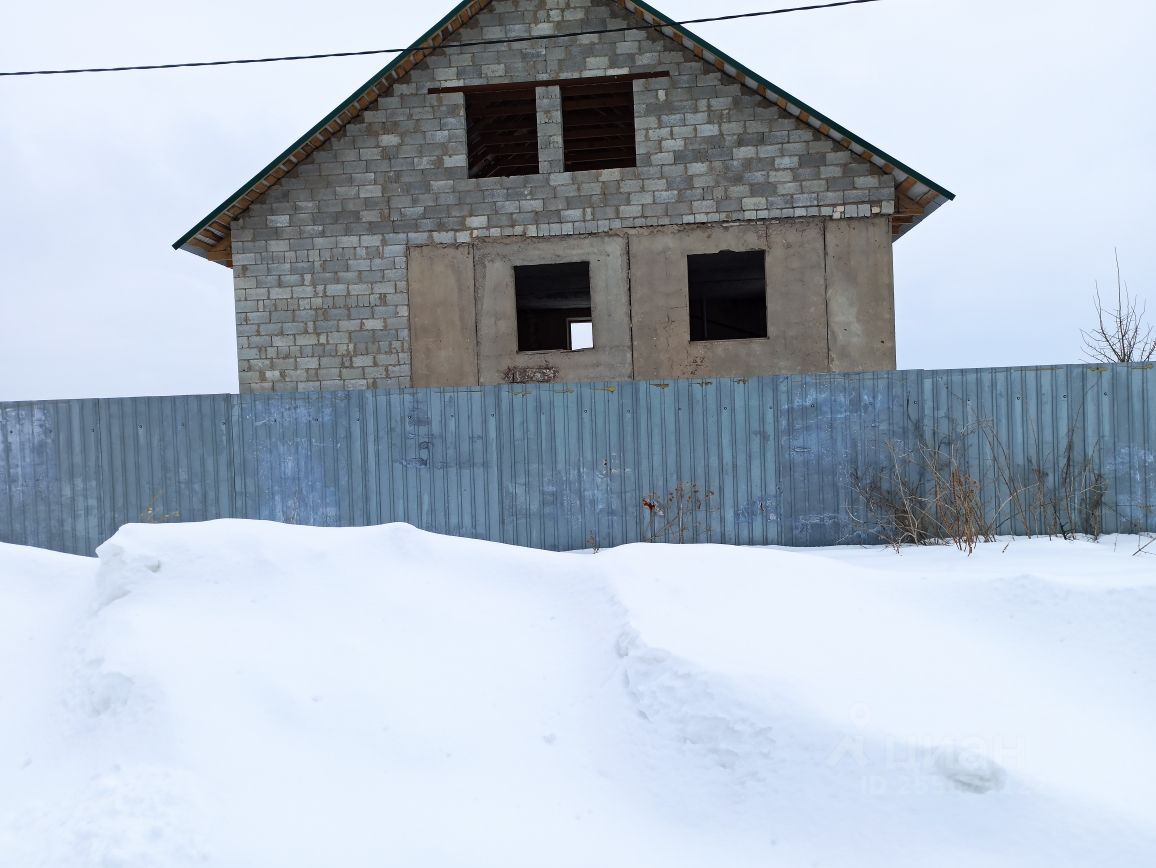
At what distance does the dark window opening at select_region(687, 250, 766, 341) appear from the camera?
478 inches

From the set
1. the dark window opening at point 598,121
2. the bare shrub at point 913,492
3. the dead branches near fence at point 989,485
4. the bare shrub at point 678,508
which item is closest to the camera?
the bare shrub at point 913,492

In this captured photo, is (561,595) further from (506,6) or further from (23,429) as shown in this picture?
(506,6)

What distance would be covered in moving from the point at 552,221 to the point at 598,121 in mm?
2316

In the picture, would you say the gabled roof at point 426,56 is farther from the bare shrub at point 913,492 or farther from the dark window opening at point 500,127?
the bare shrub at point 913,492

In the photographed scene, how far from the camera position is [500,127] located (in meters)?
12.8

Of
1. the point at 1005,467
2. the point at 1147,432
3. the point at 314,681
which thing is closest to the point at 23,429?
the point at 314,681

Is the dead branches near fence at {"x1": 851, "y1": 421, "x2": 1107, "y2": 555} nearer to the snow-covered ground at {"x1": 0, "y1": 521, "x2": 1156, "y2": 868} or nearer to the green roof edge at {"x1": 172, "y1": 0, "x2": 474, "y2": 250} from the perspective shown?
the snow-covered ground at {"x1": 0, "y1": 521, "x2": 1156, "y2": 868}

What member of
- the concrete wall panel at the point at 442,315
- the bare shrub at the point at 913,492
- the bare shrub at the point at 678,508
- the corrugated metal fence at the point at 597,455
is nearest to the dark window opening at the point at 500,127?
the concrete wall panel at the point at 442,315

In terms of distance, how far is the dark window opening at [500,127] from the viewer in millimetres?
11266

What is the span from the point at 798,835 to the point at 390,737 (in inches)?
58.5

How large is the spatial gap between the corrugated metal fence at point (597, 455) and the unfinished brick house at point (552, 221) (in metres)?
2.90

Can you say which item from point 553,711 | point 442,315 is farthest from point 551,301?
point 553,711

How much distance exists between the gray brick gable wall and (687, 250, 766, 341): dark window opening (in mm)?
1322

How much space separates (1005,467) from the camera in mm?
7406
